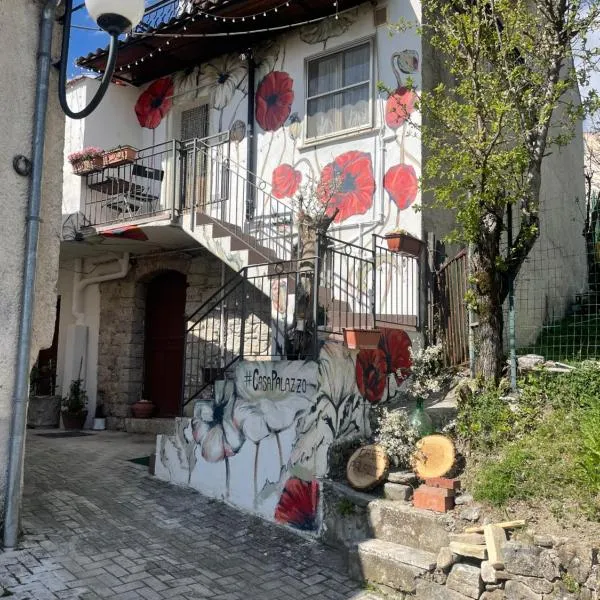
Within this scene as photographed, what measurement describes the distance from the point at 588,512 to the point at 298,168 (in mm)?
6262

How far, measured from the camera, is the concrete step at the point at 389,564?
4340 millimetres

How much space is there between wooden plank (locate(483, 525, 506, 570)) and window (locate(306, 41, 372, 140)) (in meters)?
5.77

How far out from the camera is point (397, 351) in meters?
6.81

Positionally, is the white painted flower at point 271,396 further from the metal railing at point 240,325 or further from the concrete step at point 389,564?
the concrete step at point 389,564

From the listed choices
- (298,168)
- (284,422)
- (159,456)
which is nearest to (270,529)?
(284,422)

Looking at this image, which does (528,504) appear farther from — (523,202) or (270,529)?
(523,202)

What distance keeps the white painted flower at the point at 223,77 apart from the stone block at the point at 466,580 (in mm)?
8048

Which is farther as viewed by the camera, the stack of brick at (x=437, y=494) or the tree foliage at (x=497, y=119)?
the tree foliage at (x=497, y=119)

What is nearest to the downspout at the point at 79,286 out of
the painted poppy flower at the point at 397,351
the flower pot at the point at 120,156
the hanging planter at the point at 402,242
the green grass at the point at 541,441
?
the flower pot at the point at 120,156

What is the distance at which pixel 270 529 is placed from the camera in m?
5.72

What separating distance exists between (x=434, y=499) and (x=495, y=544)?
746 mm

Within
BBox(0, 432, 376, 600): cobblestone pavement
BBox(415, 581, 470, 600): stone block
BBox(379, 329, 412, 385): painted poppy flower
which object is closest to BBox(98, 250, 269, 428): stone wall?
BBox(0, 432, 376, 600): cobblestone pavement

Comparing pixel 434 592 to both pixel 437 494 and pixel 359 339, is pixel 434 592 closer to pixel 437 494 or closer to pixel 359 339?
pixel 437 494

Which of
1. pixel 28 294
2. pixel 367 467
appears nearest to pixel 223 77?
pixel 28 294
